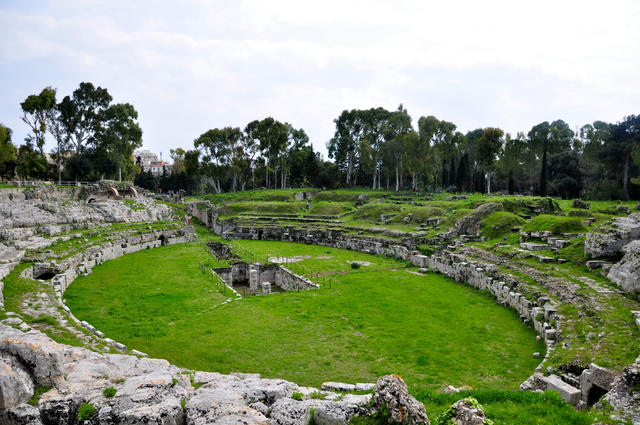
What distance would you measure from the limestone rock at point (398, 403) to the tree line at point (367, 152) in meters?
39.4

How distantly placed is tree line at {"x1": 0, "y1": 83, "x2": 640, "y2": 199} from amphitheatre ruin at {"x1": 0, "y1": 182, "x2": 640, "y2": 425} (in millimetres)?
15004

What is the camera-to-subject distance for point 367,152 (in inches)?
2130

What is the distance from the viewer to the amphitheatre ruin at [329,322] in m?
5.95

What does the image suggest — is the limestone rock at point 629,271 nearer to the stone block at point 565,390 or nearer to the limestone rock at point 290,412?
the stone block at point 565,390

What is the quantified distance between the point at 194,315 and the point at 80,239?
15.7 meters

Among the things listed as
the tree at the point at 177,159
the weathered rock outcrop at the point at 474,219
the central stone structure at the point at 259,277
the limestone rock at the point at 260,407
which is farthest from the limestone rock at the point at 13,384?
the tree at the point at 177,159

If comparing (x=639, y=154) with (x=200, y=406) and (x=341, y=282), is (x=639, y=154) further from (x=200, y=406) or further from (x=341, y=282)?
(x=200, y=406)

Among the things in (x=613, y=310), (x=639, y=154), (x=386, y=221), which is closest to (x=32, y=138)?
(x=386, y=221)

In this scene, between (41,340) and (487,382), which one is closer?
(41,340)

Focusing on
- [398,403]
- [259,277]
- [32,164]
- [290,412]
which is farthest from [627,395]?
[32,164]

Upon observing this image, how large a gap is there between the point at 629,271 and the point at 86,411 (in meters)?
16.6

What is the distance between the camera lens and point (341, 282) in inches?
789

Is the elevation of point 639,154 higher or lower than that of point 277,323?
higher

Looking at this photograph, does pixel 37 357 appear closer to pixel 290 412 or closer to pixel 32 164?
pixel 290 412
